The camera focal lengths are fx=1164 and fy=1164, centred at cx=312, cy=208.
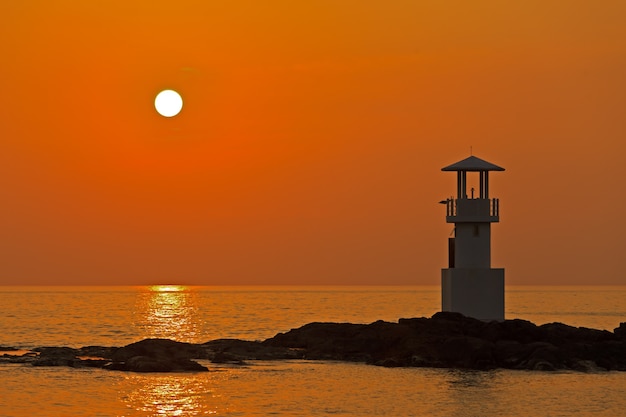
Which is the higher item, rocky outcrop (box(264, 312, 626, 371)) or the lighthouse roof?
the lighthouse roof

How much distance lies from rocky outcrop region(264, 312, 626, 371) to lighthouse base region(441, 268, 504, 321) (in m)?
1.79

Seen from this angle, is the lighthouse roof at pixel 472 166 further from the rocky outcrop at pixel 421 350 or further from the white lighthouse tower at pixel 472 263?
the rocky outcrop at pixel 421 350

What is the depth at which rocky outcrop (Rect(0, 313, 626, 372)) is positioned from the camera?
56.6 meters

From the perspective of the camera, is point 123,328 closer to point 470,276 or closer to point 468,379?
point 470,276

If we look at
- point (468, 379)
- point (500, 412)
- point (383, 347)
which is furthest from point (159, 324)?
point (500, 412)

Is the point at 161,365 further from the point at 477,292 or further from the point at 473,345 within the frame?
the point at 477,292

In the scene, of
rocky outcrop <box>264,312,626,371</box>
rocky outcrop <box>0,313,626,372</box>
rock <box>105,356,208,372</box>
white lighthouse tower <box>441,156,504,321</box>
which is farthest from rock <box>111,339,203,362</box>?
white lighthouse tower <box>441,156,504,321</box>

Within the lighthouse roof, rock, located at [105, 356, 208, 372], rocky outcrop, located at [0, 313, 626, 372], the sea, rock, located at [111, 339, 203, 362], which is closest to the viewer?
the sea

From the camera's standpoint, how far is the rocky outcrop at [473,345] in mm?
56688

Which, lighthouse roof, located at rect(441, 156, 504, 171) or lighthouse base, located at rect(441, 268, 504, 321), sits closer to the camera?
lighthouse base, located at rect(441, 268, 504, 321)

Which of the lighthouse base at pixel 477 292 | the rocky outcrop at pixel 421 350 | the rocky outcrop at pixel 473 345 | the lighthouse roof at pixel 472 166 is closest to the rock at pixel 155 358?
the rocky outcrop at pixel 421 350

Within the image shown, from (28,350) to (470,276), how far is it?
94.0ft

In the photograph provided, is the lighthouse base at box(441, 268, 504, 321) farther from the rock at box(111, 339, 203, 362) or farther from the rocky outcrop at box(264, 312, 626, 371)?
the rock at box(111, 339, 203, 362)

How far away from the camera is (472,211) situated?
6312cm
